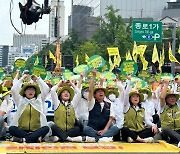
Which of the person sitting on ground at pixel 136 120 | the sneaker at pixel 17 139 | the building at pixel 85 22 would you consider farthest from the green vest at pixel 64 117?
the building at pixel 85 22

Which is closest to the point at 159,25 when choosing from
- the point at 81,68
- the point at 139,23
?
the point at 139,23

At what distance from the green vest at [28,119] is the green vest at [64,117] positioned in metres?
0.44

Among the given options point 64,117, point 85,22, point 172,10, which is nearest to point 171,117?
point 64,117

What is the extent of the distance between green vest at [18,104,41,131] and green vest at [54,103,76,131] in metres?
0.44

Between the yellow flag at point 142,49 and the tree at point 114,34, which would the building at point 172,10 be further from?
the yellow flag at point 142,49

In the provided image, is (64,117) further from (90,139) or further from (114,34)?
(114,34)

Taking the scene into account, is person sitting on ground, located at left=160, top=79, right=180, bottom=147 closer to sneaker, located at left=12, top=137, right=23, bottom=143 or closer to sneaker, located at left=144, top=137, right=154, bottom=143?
sneaker, located at left=144, top=137, right=154, bottom=143

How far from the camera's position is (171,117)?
327 inches

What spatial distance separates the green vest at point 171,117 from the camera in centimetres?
826

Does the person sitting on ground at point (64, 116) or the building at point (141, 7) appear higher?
the building at point (141, 7)

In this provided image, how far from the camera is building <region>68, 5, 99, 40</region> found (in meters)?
76.8

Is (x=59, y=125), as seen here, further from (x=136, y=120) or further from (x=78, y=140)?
(x=136, y=120)

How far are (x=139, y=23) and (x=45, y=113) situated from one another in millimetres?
14221

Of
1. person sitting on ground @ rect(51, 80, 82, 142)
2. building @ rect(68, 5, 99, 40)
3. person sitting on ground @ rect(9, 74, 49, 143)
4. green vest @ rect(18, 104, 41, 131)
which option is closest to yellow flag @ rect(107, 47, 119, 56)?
person sitting on ground @ rect(51, 80, 82, 142)
